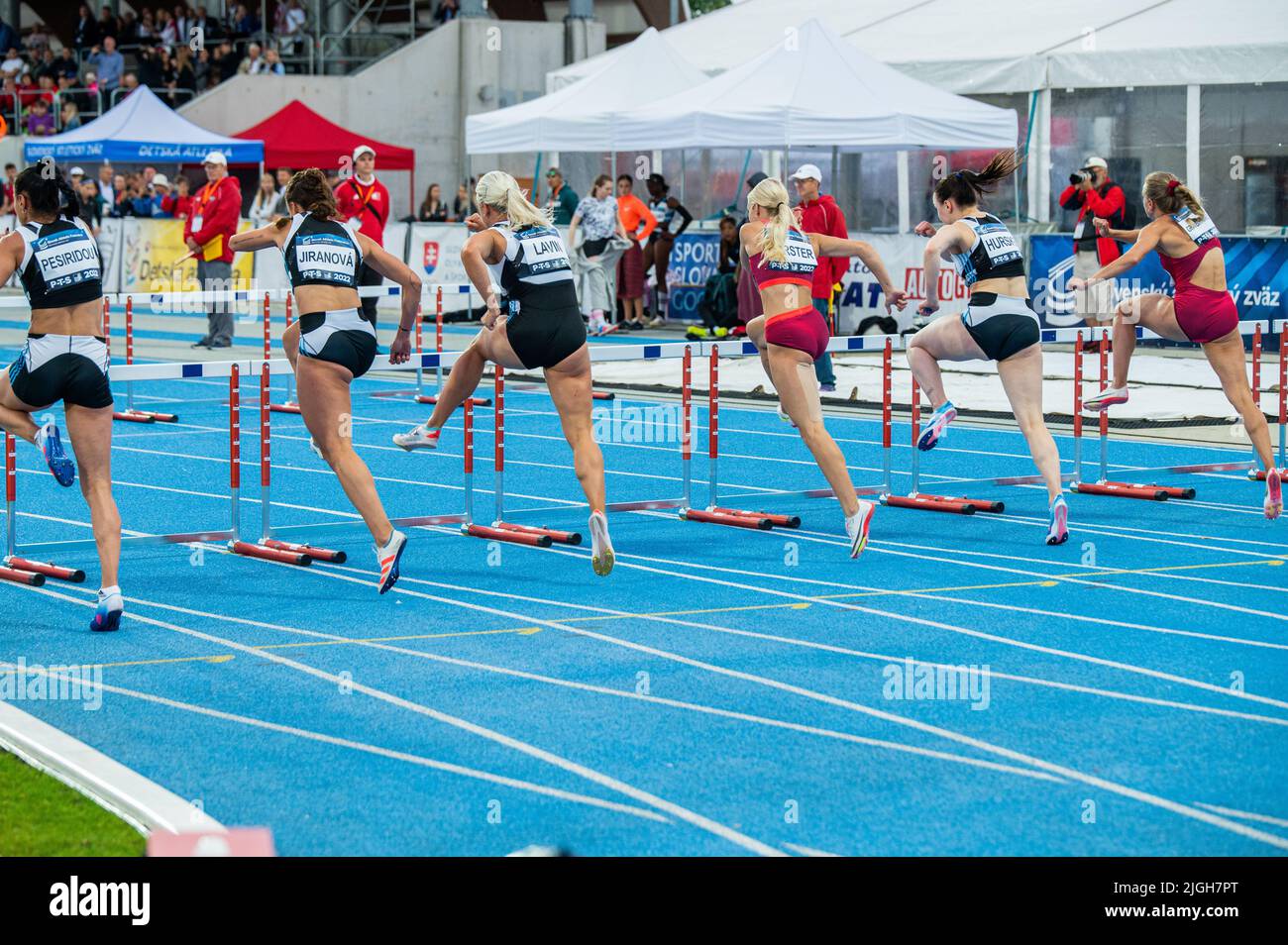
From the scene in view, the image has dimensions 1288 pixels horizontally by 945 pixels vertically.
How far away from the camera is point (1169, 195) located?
11.7m

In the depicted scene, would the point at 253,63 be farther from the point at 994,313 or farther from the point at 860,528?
the point at 860,528

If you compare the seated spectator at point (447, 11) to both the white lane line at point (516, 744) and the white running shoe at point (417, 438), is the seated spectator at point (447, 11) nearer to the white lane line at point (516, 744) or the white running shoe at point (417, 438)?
the white running shoe at point (417, 438)

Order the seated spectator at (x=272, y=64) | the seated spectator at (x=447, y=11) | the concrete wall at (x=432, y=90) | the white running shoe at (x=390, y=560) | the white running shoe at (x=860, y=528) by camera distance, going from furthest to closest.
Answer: the seated spectator at (x=447, y=11) < the seated spectator at (x=272, y=64) < the concrete wall at (x=432, y=90) < the white running shoe at (x=860, y=528) < the white running shoe at (x=390, y=560)

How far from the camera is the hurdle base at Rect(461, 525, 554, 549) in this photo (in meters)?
10.8

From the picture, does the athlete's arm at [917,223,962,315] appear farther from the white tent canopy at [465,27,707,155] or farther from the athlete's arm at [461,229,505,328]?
the white tent canopy at [465,27,707,155]

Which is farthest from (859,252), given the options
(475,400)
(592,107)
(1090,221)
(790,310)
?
(592,107)

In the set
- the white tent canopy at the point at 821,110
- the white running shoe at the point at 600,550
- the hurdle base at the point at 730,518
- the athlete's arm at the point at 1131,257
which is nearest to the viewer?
the white running shoe at the point at 600,550

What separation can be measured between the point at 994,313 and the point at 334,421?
3.79 metres

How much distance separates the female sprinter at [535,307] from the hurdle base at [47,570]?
2371 mm

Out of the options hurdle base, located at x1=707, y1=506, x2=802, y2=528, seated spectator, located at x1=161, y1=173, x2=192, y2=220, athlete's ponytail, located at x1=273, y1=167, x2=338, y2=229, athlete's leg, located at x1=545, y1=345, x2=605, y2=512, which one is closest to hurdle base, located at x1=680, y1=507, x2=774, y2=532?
hurdle base, located at x1=707, y1=506, x2=802, y2=528

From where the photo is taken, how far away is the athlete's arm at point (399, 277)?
9.44m

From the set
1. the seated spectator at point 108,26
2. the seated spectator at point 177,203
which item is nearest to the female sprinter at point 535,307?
the seated spectator at point 177,203

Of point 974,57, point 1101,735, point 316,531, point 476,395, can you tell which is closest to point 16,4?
point 974,57
